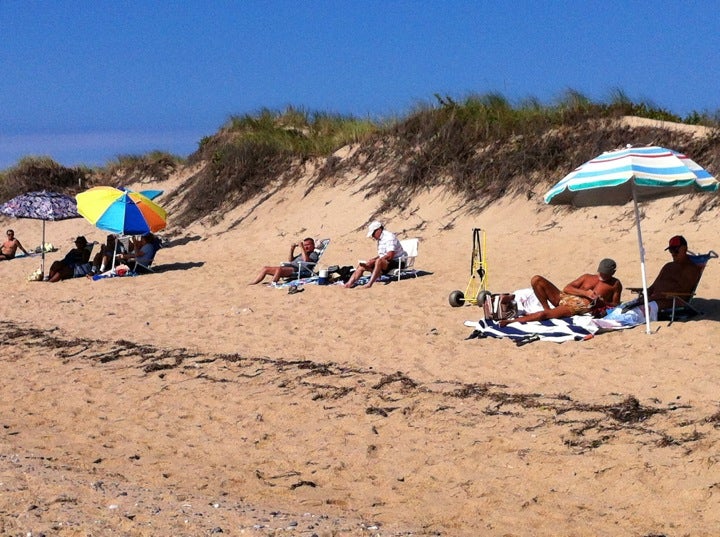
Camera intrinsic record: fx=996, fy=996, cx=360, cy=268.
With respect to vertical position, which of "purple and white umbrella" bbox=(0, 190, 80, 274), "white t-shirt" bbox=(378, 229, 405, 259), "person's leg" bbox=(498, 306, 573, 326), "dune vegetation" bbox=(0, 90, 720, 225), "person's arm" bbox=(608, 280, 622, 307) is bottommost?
"person's leg" bbox=(498, 306, 573, 326)

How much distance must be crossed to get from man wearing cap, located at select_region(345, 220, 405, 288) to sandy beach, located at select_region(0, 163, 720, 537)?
0.24 m

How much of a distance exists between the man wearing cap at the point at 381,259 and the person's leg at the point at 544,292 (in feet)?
12.4

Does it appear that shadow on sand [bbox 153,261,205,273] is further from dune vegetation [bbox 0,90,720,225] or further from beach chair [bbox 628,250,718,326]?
beach chair [bbox 628,250,718,326]

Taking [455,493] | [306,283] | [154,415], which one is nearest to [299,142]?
[306,283]

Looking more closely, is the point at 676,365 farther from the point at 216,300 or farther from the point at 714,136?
the point at 714,136

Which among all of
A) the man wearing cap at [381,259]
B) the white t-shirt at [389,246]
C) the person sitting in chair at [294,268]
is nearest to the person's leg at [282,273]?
the person sitting in chair at [294,268]

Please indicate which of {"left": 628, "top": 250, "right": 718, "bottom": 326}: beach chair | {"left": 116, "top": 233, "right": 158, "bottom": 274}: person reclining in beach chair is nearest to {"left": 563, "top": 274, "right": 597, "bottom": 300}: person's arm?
{"left": 628, "top": 250, "right": 718, "bottom": 326}: beach chair

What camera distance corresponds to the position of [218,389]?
8.48m

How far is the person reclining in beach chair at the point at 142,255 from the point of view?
653 inches

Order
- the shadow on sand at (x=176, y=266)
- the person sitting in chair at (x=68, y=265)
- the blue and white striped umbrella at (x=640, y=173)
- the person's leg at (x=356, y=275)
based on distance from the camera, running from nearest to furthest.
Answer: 1. the blue and white striped umbrella at (x=640, y=173)
2. the person's leg at (x=356, y=275)
3. the person sitting in chair at (x=68, y=265)
4. the shadow on sand at (x=176, y=266)

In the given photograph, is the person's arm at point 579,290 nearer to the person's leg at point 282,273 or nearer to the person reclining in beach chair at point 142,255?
the person's leg at point 282,273

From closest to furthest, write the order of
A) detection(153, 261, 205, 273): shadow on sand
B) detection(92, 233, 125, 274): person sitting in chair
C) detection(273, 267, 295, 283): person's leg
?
detection(273, 267, 295, 283): person's leg, detection(92, 233, 125, 274): person sitting in chair, detection(153, 261, 205, 273): shadow on sand

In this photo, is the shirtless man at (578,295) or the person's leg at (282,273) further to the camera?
the person's leg at (282,273)

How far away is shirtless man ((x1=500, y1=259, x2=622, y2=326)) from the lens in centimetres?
977
